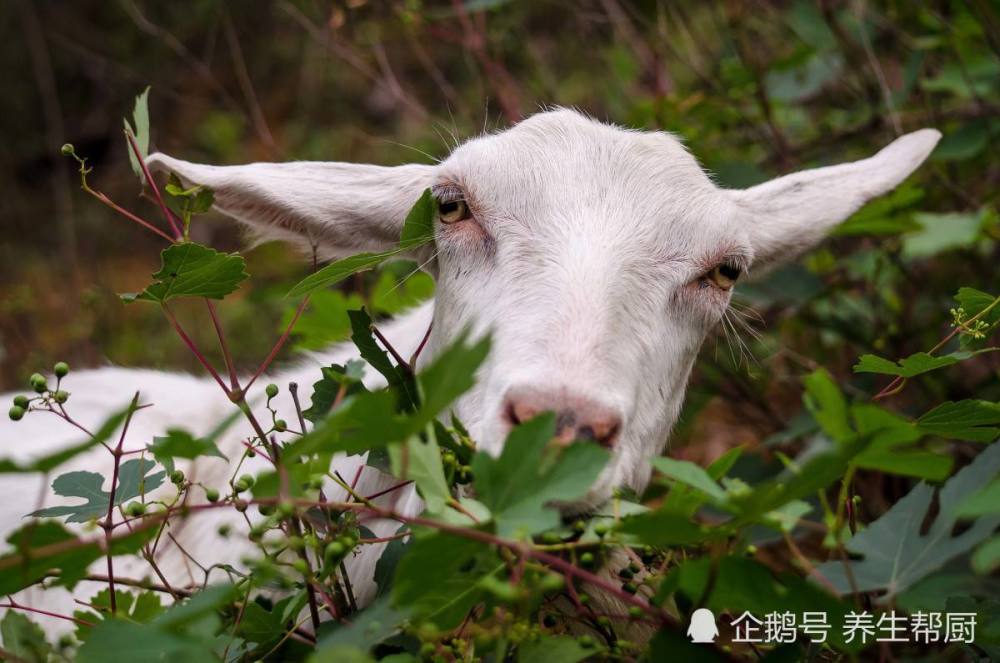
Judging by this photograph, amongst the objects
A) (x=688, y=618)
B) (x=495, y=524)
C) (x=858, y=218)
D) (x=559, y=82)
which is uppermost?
(x=559, y=82)

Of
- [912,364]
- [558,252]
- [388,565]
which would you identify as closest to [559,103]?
[558,252]

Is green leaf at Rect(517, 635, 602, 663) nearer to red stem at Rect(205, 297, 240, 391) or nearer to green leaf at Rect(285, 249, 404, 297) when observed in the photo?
red stem at Rect(205, 297, 240, 391)

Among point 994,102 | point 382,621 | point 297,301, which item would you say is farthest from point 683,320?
point 994,102

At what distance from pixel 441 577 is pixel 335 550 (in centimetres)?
31

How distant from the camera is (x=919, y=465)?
179cm

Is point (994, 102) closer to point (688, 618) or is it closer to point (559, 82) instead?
point (688, 618)

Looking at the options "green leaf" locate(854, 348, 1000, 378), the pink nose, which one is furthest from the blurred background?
the pink nose

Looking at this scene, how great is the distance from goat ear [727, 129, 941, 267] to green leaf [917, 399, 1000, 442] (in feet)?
5.36

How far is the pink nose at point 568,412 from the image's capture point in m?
2.25

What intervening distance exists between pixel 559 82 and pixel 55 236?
5477mm

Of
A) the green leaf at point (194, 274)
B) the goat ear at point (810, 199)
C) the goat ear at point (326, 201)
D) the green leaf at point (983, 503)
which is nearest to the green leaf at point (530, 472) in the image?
the green leaf at point (983, 503)

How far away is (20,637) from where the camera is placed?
6.89 feet

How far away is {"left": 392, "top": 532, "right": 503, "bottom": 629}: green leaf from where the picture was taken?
64.7 inches

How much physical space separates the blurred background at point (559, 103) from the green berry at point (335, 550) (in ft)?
4.37
